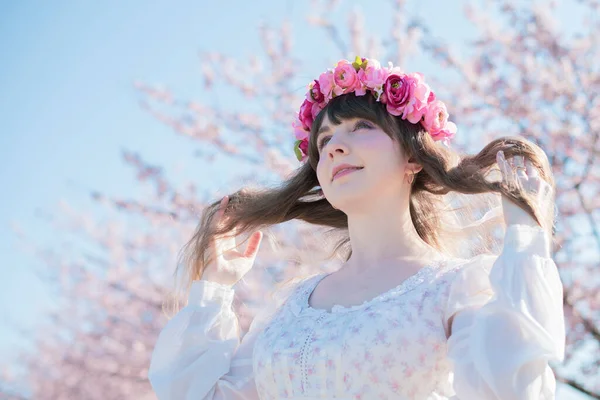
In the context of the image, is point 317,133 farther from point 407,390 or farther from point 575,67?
point 575,67

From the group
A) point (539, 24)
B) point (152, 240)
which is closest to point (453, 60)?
point (539, 24)

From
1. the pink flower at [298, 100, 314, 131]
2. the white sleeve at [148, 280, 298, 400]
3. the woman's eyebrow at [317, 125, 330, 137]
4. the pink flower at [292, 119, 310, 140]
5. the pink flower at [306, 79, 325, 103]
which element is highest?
the pink flower at [306, 79, 325, 103]

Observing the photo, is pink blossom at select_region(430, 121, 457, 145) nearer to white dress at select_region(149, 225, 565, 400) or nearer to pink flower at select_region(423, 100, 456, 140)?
pink flower at select_region(423, 100, 456, 140)

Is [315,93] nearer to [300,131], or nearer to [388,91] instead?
[300,131]

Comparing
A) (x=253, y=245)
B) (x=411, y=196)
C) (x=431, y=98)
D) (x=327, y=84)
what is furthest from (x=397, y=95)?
(x=253, y=245)

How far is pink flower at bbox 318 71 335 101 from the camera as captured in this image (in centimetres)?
279

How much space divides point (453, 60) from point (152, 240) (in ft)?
14.3

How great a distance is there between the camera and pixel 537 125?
703 centimetres

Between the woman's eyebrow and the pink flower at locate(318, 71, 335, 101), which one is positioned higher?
the pink flower at locate(318, 71, 335, 101)

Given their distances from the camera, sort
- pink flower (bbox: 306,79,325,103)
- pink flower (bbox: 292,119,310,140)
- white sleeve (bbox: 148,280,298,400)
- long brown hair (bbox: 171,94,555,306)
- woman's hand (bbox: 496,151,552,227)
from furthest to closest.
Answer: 1. pink flower (bbox: 292,119,310,140)
2. pink flower (bbox: 306,79,325,103)
3. white sleeve (bbox: 148,280,298,400)
4. long brown hair (bbox: 171,94,555,306)
5. woman's hand (bbox: 496,151,552,227)

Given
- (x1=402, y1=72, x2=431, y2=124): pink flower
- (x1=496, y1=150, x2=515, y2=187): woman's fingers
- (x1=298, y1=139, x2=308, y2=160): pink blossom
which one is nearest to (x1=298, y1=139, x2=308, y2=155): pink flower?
(x1=298, y1=139, x2=308, y2=160): pink blossom

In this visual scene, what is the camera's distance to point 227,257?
2918 millimetres

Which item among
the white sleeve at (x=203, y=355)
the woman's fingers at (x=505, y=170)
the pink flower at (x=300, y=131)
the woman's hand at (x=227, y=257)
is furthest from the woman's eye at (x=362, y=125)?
the white sleeve at (x=203, y=355)

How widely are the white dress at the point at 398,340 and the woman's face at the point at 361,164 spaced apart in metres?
0.32
